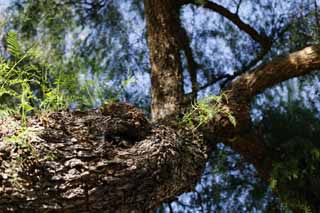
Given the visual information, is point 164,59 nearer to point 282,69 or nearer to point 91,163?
point 282,69

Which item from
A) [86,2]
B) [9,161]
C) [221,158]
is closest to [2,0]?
[86,2]

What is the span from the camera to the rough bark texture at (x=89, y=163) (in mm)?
1027

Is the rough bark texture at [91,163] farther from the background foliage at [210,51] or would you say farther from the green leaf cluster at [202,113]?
the background foliage at [210,51]

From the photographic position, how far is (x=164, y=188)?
116 cm

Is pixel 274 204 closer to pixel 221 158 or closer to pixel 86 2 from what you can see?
pixel 221 158

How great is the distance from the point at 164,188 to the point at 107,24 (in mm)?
1338

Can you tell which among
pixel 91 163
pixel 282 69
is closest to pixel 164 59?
pixel 282 69

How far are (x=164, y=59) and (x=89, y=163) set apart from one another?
87 cm

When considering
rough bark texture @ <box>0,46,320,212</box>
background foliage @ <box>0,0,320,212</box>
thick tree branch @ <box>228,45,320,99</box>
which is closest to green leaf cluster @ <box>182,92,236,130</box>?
rough bark texture @ <box>0,46,320,212</box>

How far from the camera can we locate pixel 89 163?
3.48ft

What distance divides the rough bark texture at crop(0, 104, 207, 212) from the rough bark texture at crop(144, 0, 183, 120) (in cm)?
60

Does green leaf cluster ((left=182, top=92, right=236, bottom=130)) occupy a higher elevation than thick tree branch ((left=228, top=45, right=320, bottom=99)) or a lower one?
lower

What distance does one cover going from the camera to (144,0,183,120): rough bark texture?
5.99 feet

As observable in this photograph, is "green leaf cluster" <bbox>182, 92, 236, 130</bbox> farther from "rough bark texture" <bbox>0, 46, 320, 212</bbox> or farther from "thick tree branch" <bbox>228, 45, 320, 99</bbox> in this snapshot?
"thick tree branch" <bbox>228, 45, 320, 99</bbox>
